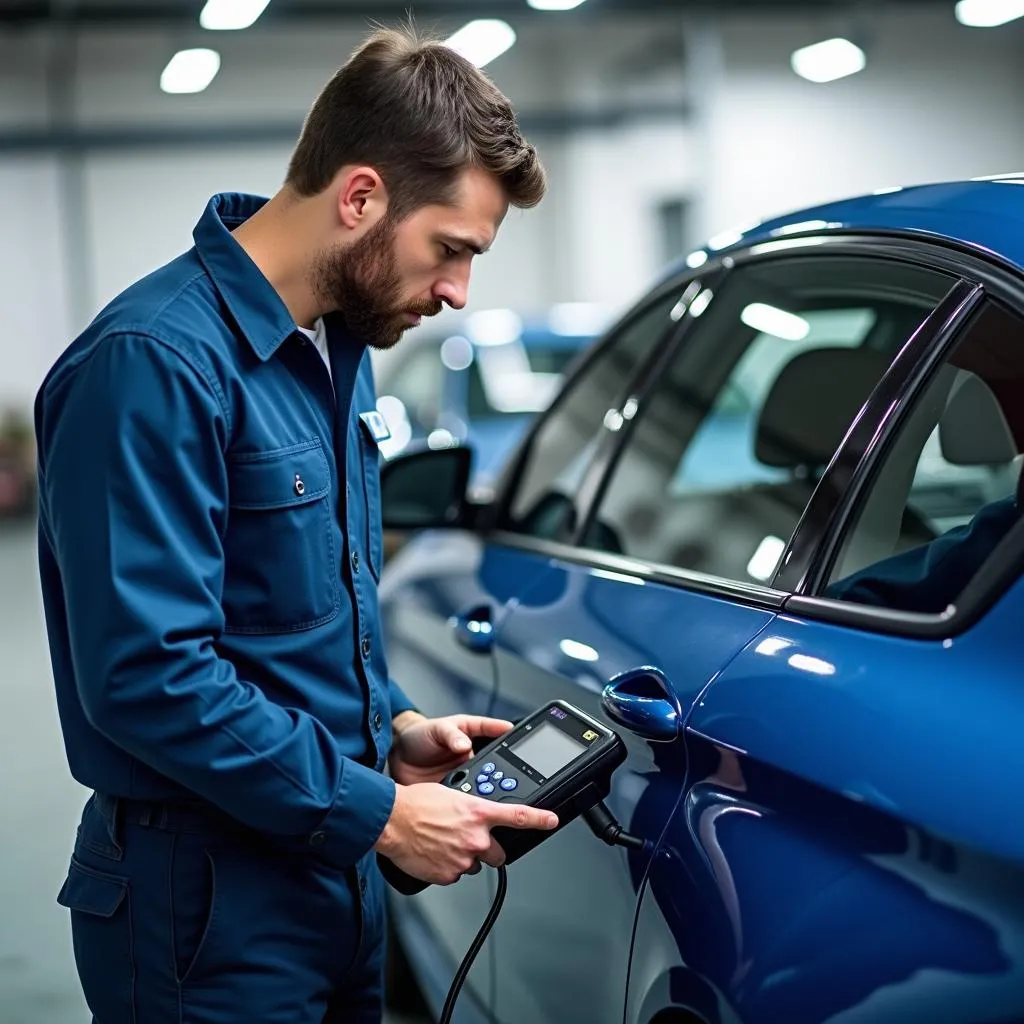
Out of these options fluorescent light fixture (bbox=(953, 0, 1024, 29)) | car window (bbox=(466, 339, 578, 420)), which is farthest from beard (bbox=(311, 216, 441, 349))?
fluorescent light fixture (bbox=(953, 0, 1024, 29))

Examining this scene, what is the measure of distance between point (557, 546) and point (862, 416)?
0.79 metres

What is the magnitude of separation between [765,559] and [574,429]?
80cm

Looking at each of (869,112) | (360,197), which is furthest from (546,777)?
(869,112)

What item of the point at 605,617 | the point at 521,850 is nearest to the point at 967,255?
the point at 605,617

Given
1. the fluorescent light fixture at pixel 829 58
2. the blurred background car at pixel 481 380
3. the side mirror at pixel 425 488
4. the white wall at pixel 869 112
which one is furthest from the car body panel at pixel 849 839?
the white wall at pixel 869 112

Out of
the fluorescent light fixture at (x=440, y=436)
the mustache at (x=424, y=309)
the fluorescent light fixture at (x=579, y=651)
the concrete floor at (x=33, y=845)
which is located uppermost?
the mustache at (x=424, y=309)

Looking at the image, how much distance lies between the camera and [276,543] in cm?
154

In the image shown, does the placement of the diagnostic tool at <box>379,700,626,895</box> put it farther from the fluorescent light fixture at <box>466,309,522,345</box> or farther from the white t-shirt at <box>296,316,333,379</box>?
the fluorescent light fixture at <box>466,309,522,345</box>

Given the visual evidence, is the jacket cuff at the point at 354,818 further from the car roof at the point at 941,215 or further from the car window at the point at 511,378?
the car window at the point at 511,378

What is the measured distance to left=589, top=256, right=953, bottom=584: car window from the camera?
2281 mm

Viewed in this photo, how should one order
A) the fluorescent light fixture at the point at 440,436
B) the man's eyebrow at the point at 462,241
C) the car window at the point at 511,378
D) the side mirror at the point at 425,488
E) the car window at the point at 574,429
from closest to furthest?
the man's eyebrow at the point at 462,241, the car window at the point at 574,429, the side mirror at the point at 425,488, the fluorescent light fixture at the point at 440,436, the car window at the point at 511,378

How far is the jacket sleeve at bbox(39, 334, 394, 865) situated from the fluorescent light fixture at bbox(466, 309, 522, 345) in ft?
22.3

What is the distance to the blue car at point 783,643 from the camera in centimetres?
126

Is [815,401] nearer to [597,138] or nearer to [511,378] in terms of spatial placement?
[511,378]
